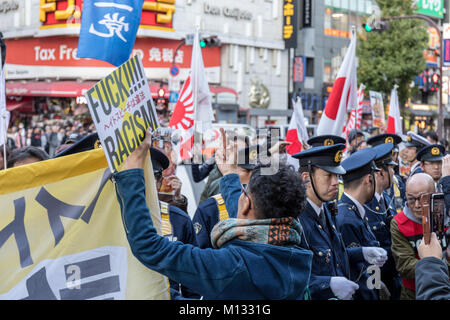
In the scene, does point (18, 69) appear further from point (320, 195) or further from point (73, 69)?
point (320, 195)

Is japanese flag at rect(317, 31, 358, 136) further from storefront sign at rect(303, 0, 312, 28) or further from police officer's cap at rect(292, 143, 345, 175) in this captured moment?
storefront sign at rect(303, 0, 312, 28)

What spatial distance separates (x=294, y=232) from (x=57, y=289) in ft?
3.65

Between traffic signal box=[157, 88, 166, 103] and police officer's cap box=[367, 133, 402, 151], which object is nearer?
police officer's cap box=[367, 133, 402, 151]

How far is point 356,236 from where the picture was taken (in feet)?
13.9

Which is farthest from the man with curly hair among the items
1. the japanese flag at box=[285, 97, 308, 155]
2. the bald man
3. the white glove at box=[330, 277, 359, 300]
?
the japanese flag at box=[285, 97, 308, 155]

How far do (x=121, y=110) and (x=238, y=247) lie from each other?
31.9 inches

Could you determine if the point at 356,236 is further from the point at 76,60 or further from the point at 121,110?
the point at 76,60

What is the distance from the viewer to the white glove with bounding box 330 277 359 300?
3242 mm

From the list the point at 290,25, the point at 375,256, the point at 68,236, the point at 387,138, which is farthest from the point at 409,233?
the point at 290,25

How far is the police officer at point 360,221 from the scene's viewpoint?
12.9ft

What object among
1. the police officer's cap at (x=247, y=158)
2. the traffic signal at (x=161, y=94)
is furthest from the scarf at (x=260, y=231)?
the traffic signal at (x=161, y=94)

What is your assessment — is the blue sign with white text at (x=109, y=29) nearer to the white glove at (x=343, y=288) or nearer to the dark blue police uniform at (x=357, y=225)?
the dark blue police uniform at (x=357, y=225)

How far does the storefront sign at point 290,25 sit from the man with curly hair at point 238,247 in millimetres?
33882

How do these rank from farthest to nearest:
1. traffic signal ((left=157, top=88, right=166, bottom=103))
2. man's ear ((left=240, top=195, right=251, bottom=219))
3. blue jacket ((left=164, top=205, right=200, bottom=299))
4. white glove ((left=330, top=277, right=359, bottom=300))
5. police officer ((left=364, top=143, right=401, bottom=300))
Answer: traffic signal ((left=157, top=88, right=166, bottom=103)), police officer ((left=364, top=143, right=401, bottom=300)), blue jacket ((left=164, top=205, right=200, bottom=299)), white glove ((left=330, top=277, right=359, bottom=300)), man's ear ((left=240, top=195, right=251, bottom=219))
